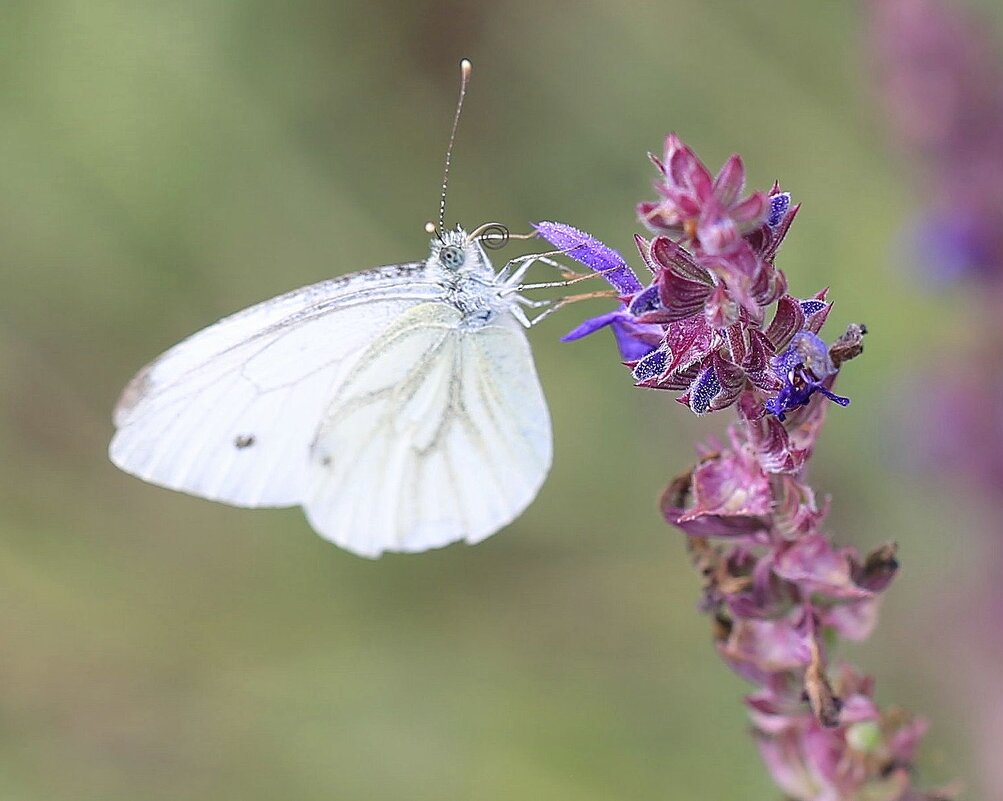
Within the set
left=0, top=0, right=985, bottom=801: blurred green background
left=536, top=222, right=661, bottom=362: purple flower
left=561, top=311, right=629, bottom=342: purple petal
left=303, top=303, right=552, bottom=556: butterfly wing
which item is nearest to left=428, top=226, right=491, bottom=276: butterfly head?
left=303, top=303, right=552, bottom=556: butterfly wing

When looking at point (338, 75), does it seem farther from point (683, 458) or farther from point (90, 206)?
point (683, 458)

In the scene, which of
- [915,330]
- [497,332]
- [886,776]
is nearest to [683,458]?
[915,330]

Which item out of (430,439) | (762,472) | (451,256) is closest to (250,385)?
(430,439)

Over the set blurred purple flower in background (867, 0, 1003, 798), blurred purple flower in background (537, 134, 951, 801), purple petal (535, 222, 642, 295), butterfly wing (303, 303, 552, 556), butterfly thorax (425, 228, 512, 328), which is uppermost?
blurred purple flower in background (867, 0, 1003, 798)

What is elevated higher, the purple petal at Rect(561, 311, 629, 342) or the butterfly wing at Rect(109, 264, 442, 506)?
the butterfly wing at Rect(109, 264, 442, 506)

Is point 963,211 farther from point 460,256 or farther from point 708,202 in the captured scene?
point 708,202

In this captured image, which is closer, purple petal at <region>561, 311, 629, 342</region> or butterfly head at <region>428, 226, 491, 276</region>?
purple petal at <region>561, 311, 629, 342</region>

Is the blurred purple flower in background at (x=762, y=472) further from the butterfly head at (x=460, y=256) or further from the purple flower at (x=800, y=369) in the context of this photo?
the butterfly head at (x=460, y=256)

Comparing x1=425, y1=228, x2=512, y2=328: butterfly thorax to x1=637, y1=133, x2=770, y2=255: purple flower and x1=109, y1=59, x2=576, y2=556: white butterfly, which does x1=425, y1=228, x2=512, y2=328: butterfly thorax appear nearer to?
x1=109, y1=59, x2=576, y2=556: white butterfly
